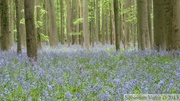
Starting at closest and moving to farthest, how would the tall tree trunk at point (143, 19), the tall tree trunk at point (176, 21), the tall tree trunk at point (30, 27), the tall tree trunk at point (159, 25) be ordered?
the tall tree trunk at point (30, 27) → the tall tree trunk at point (176, 21) → the tall tree trunk at point (143, 19) → the tall tree trunk at point (159, 25)

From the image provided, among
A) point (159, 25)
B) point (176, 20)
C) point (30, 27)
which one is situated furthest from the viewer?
point (159, 25)

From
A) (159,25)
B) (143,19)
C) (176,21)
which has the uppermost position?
(143,19)

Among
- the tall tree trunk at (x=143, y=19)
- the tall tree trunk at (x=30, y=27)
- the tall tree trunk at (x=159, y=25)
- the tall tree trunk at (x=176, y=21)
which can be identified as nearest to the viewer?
the tall tree trunk at (x=30, y=27)

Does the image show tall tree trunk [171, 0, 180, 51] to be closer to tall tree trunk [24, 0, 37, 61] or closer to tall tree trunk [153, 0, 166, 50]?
tall tree trunk [153, 0, 166, 50]

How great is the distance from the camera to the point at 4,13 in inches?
598

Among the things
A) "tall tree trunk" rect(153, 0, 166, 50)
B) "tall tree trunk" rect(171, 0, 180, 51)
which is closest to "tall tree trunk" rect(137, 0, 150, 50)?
"tall tree trunk" rect(153, 0, 166, 50)

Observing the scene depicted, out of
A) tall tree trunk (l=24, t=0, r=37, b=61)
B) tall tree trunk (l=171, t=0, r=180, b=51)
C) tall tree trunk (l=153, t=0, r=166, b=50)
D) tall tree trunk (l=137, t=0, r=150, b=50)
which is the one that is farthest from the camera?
tall tree trunk (l=153, t=0, r=166, b=50)

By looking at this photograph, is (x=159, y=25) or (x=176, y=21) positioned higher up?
(x=176, y=21)

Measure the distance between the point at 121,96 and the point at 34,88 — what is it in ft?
5.64

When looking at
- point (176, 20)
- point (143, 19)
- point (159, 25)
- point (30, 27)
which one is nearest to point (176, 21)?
point (176, 20)

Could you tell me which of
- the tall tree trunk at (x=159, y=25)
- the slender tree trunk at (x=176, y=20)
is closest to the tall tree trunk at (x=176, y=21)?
the slender tree trunk at (x=176, y=20)

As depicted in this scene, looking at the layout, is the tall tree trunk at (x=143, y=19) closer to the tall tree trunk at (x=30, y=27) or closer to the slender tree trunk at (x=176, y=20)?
the slender tree trunk at (x=176, y=20)

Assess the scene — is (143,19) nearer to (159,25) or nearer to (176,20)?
(159,25)

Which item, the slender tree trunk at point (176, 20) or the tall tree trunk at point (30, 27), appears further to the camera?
the slender tree trunk at point (176, 20)
